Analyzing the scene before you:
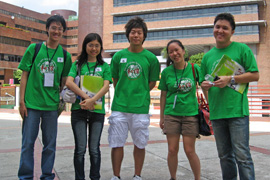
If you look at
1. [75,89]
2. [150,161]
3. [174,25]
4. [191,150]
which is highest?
[174,25]

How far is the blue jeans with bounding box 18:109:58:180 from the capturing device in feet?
9.57

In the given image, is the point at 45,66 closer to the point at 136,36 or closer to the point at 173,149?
the point at 136,36

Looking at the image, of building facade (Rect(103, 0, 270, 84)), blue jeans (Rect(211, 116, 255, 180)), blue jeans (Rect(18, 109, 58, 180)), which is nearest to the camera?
blue jeans (Rect(211, 116, 255, 180))

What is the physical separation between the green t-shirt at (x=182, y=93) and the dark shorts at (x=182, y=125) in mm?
59

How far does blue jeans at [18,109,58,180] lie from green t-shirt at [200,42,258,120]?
A: 1855 millimetres

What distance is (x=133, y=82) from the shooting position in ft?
10.5

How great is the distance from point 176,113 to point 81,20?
6016 cm

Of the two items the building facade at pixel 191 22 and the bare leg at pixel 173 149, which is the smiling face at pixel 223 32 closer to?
the bare leg at pixel 173 149

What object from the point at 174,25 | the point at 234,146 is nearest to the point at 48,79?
the point at 234,146

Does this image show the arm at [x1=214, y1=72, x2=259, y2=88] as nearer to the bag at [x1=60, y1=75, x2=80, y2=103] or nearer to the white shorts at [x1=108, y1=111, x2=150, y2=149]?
the white shorts at [x1=108, y1=111, x2=150, y2=149]

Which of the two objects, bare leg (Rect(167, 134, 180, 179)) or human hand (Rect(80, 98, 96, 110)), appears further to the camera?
bare leg (Rect(167, 134, 180, 179))

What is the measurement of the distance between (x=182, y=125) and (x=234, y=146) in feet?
2.45

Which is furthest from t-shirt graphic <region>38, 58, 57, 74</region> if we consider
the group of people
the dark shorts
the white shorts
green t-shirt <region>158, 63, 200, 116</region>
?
the dark shorts

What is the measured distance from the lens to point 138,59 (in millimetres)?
3258
